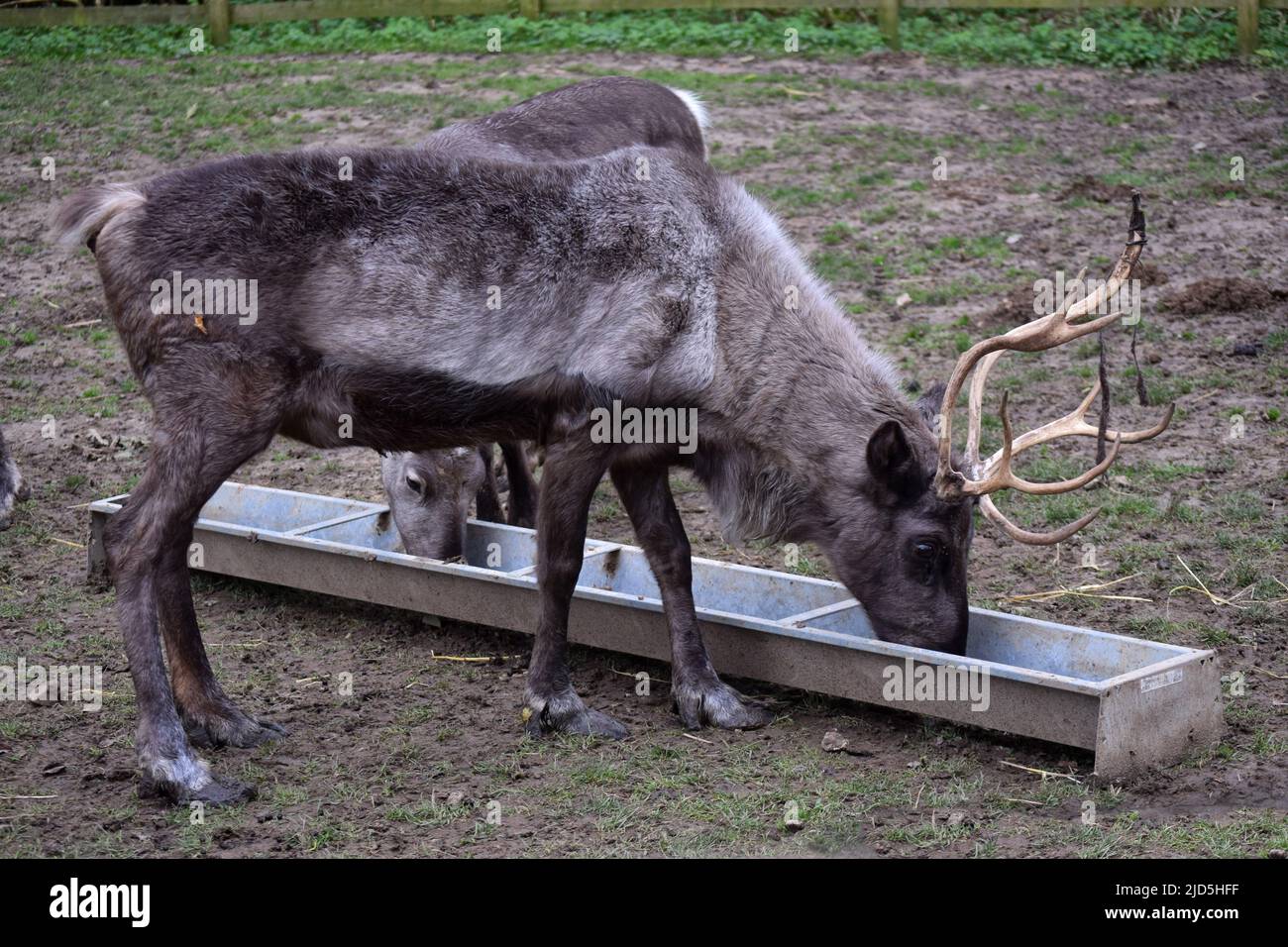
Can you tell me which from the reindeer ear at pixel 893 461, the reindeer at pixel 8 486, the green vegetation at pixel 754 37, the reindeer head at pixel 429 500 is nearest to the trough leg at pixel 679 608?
the reindeer ear at pixel 893 461

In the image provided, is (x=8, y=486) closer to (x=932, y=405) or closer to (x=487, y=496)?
(x=487, y=496)

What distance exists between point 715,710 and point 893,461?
3.42ft

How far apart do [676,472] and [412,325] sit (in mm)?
2915

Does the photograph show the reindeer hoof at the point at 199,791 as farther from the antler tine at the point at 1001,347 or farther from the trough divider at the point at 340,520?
the antler tine at the point at 1001,347

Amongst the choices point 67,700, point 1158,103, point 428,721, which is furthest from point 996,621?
Result: point 1158,103

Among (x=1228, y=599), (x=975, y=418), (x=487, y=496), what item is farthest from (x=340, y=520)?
(x=1228, y=599)

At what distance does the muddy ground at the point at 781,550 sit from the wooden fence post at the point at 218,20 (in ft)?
2.08

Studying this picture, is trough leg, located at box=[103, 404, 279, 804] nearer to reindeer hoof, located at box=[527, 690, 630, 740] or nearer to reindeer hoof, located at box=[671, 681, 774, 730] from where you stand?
reindeer hoof, located at box=[527, 690, 630, 740]

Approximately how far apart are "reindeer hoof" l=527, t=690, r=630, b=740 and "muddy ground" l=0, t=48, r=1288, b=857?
2.9 inches

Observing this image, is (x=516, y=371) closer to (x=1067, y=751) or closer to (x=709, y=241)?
(x=709, y=241)

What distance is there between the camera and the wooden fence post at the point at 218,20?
47.3ft

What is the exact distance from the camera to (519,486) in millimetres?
7316

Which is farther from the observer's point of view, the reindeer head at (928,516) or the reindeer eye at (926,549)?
the reindeer eye at (926,549)

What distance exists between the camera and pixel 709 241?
18.2 feet
